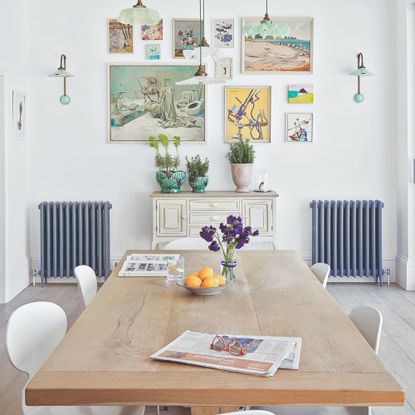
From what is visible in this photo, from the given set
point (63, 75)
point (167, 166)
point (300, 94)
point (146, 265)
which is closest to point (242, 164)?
point (167, 166)

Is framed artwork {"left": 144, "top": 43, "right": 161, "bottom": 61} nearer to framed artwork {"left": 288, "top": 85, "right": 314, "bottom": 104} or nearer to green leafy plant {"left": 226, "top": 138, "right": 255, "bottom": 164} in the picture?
green leafy plant {"left": 226, "top": 138, "right": 255, "bottom": 164}

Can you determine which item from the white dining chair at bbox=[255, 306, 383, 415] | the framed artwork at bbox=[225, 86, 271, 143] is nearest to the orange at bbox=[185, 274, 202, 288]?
the white dining chair at bbox=[255, 306, 383, 415]

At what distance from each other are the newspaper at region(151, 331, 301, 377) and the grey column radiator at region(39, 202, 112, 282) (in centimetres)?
417

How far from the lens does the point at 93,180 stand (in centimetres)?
630

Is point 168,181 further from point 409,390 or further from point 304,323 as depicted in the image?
point 304,323

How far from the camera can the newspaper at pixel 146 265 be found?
3.19 metres

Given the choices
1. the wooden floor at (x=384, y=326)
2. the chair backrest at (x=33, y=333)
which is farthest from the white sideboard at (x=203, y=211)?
the chair backrest at (x=33, y=333)

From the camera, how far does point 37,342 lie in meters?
2.48

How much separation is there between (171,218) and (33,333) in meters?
3.41

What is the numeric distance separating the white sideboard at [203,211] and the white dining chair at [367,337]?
10.4 feet

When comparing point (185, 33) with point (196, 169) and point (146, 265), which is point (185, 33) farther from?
point (146, 265)

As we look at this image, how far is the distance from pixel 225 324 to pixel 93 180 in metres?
4.27

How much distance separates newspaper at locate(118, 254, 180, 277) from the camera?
319cm

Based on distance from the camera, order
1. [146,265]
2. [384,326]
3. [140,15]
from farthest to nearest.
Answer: [384,326], [146,265], [140,15]
